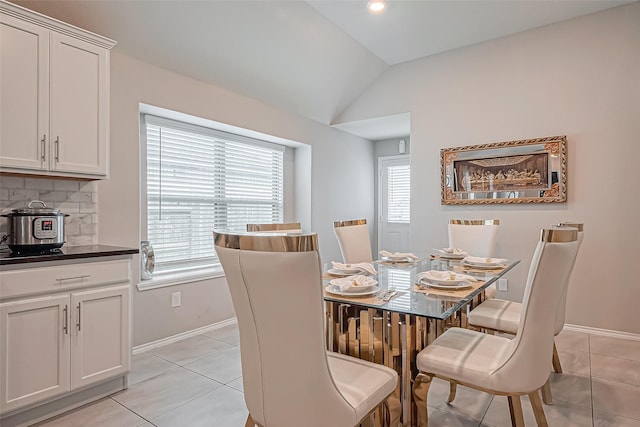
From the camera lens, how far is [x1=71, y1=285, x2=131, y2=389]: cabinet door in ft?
6.84

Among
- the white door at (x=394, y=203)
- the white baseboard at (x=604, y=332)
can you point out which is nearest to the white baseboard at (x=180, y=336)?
the white door at (x=394, y=203)

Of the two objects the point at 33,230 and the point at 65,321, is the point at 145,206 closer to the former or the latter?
the point at 33,230

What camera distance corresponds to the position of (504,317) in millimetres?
2316

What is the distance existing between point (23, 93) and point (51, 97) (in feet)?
0.45

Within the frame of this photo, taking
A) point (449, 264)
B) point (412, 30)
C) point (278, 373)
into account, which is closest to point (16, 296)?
point (278, 373)

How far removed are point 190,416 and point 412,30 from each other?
383cm

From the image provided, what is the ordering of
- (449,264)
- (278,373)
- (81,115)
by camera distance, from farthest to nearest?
(449,264), (81,115), (278,373)

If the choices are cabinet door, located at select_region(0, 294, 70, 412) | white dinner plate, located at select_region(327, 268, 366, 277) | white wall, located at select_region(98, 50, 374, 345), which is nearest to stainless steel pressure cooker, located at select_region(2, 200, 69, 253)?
cabinet door, located at select_region(0, 294, 70, 412)

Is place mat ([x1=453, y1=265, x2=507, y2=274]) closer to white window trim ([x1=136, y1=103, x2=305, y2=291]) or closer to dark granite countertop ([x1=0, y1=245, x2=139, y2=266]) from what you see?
dark granite countertop ([x1=0, y1=245, x2=139, y2=266])

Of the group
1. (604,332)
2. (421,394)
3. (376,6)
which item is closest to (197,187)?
(376,6)

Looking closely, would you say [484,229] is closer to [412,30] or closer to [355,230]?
[355,230]

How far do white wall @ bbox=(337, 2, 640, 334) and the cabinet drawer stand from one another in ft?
10.7

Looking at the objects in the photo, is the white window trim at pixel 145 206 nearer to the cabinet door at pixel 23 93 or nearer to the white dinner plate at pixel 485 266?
the cabinet door at pixel 23 93

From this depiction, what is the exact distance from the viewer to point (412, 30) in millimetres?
3736
